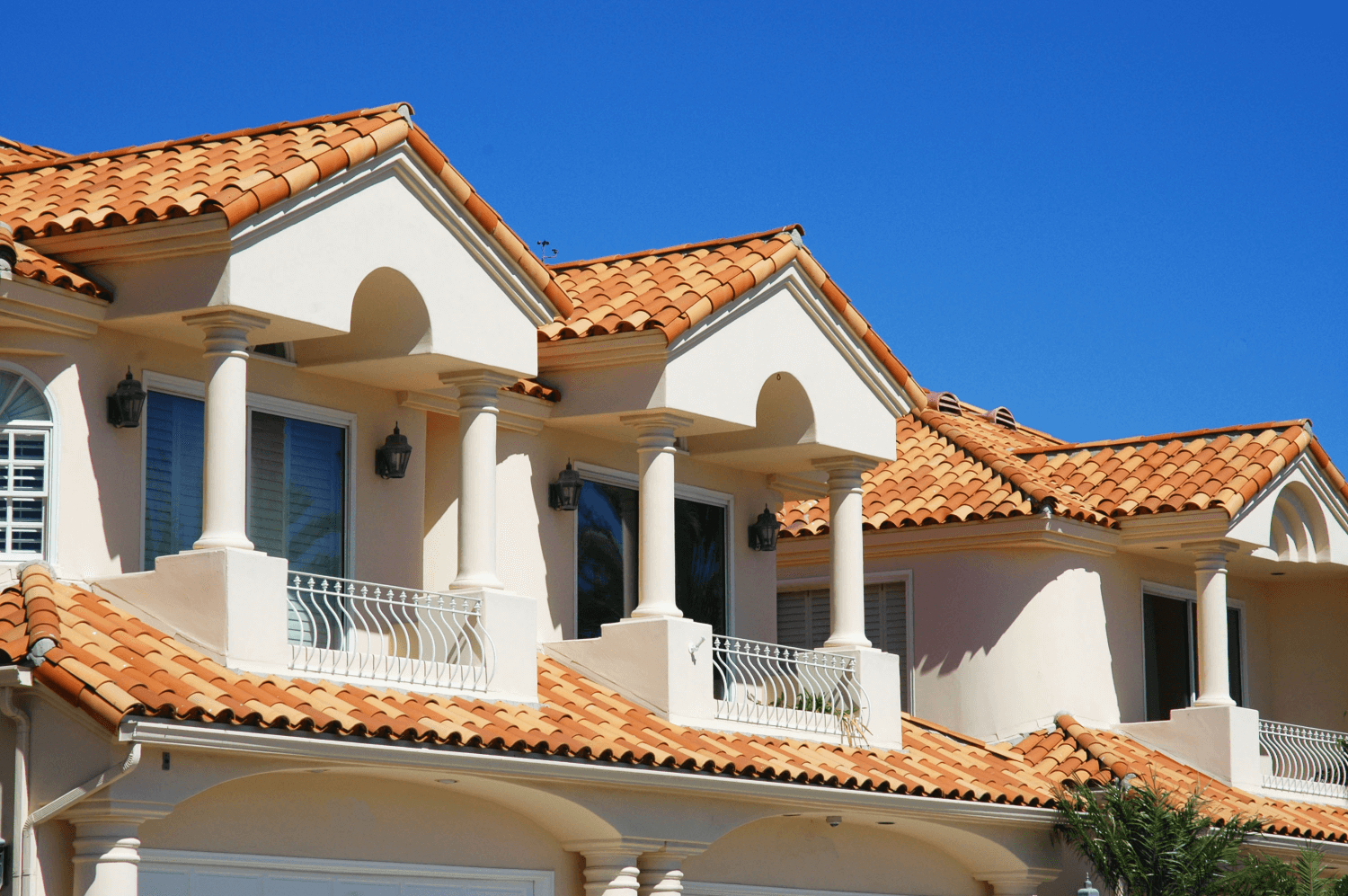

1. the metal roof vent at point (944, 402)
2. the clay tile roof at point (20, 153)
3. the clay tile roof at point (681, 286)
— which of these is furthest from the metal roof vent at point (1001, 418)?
the clay tile roof at point (20, 153)

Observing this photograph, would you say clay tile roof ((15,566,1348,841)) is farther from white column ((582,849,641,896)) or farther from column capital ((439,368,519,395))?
column capital ((439,368,519,395))

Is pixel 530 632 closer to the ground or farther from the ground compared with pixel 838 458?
closer to the ground

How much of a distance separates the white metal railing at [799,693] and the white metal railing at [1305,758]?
632cm

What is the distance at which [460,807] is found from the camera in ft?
50.3

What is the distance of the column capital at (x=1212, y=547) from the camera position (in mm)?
22922

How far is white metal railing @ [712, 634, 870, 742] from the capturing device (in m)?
18.3

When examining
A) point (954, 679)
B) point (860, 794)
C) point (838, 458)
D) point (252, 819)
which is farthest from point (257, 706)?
point (954, 679)

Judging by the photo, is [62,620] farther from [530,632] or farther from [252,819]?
[530,632]

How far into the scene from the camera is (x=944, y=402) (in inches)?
1086

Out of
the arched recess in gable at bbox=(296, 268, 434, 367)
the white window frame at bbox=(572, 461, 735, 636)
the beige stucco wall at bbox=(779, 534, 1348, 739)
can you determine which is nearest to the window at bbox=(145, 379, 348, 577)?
the arched recess in gable at bbox=(296, 268, 434, 367)

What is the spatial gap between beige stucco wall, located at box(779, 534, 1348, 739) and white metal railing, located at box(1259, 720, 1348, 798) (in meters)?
1.70

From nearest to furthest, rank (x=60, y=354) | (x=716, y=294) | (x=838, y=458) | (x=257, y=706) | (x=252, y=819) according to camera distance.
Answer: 1. (x=257, y=706)
2. (x=252, y=819)
3. (x=60, y=354)
4. (x=716, y=294)
5. (x=838, y=458)

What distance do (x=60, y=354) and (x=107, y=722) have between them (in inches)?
160

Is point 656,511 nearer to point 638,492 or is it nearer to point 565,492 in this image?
point 565,492
